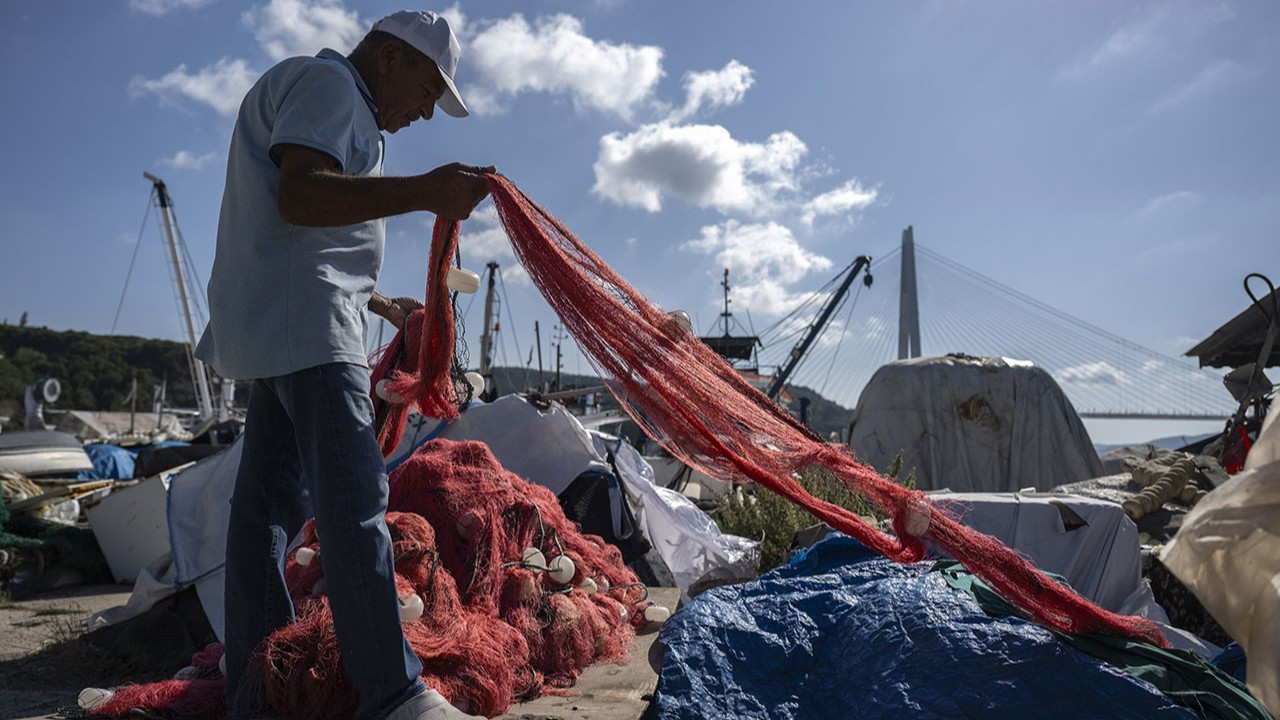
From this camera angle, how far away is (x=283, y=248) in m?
1.76

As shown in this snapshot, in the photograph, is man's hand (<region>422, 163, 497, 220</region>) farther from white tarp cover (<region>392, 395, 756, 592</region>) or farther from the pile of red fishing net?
white tarp cover (<region>392, 395, 756, 592</region>)

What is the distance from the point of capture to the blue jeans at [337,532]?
5.43 feet

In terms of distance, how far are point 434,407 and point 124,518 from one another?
13.0ft

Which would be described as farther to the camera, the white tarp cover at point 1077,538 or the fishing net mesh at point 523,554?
the white tarp cover at point 1077,538

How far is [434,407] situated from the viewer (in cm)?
255

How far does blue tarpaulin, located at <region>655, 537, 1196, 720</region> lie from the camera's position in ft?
5.51

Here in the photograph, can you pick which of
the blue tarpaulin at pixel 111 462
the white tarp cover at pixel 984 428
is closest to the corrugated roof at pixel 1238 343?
the white tarp cover at pixel 984 428

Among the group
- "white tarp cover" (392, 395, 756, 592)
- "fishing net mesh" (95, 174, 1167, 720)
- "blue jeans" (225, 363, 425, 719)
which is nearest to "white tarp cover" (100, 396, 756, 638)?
"white tarp cover" (392, 395, 756, 592)

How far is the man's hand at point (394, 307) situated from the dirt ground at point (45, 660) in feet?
4.56

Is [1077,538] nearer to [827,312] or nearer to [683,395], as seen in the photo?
[683,395]

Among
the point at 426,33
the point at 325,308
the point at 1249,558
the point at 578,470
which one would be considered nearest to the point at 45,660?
the point at 578,470

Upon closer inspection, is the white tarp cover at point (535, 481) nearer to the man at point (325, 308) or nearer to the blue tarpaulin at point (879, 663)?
the man at point (325, 308)

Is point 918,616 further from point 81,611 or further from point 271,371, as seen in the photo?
point 81,611

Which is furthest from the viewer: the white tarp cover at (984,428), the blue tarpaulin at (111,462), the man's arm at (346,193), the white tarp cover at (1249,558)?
the blue tarpaulin at (111,462)
